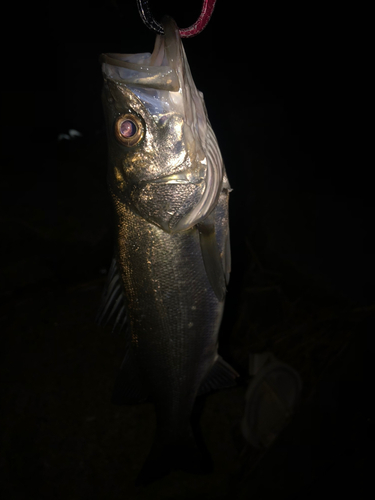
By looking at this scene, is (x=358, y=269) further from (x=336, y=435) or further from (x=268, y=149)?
(x=268, y=149)

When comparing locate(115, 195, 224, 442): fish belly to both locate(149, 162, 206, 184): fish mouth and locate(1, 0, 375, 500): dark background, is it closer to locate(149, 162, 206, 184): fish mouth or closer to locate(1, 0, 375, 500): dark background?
locate(149, 162, 206, 184): fish mouth

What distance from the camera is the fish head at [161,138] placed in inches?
36.0

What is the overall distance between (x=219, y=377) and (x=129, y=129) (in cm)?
156

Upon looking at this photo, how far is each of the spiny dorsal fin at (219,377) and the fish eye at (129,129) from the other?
1.38 m

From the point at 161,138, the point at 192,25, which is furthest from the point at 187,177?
the point at 192,25

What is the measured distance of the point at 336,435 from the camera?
242 cm

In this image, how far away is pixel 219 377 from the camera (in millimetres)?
1657

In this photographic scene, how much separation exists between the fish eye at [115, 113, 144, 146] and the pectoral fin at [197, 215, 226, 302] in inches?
18.5

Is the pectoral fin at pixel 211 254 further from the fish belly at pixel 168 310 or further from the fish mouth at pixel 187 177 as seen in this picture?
the fish mouth at pixel 187 177

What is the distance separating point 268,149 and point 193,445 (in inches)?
146

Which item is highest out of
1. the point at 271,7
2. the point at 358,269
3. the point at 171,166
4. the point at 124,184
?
the point at 271,7

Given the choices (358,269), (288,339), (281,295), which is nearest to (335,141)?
(358,269)

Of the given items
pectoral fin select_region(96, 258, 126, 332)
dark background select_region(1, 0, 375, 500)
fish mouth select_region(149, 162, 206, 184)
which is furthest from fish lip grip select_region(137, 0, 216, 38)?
dark background select_region(1, 0, 375, 500)

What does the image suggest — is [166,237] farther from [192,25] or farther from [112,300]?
[192,25]
